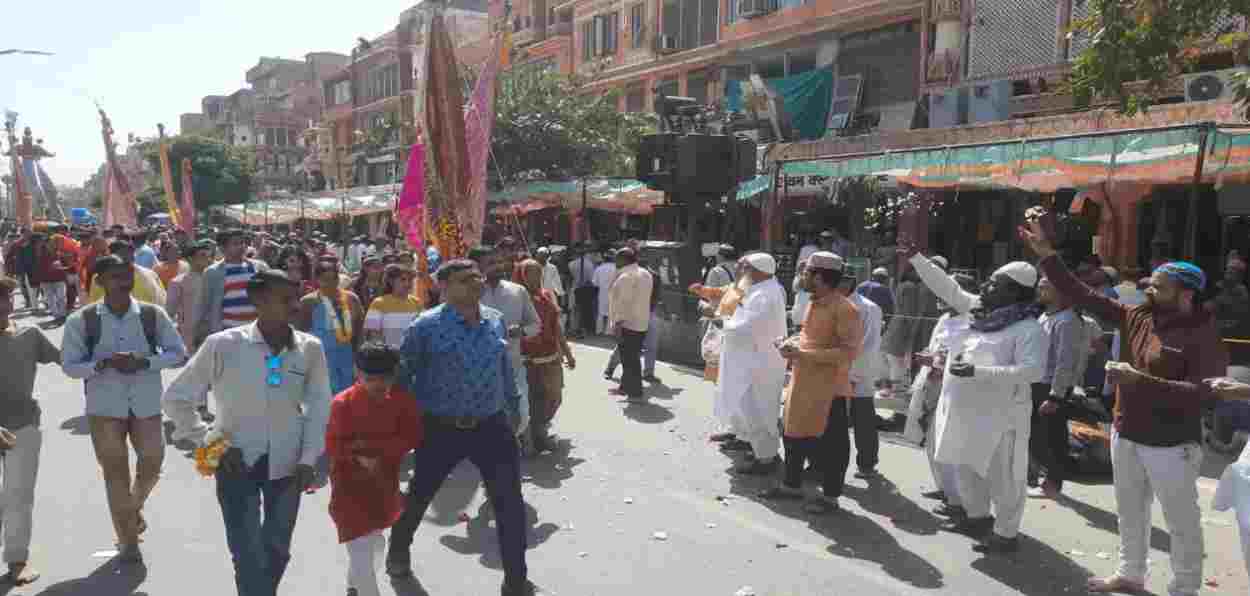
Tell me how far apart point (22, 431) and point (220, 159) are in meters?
53.9

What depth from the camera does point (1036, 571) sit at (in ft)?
16.1

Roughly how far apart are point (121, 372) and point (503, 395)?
194 centimetres

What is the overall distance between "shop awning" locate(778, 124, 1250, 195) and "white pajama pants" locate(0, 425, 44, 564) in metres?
9.74

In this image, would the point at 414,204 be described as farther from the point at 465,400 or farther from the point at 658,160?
the point at 658,160

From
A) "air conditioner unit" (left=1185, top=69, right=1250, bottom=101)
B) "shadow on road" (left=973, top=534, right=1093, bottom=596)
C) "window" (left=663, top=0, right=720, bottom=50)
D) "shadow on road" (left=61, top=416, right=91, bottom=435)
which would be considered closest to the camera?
"shadow on road" (left=973, top=534, right=1093, bottom=596)

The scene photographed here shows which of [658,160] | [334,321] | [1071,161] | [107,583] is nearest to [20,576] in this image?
[107,583]

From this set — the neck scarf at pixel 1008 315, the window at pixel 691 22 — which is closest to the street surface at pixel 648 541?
the neck scarf at pixel 1008 315

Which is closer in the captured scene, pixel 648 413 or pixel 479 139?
pixel 479 139

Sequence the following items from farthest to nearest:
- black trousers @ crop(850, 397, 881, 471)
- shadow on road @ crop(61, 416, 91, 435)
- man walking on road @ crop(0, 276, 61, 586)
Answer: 1. shadow on road @ crop(61, 416, 91, 435)
2. black trousers @ crop(850, 397, 881, 471)
3. man walking on road @ crop(0, 276, 61, 586)

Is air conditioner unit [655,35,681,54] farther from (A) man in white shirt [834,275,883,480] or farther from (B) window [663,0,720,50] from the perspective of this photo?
(A) man in white shirt [834,275,883,480]

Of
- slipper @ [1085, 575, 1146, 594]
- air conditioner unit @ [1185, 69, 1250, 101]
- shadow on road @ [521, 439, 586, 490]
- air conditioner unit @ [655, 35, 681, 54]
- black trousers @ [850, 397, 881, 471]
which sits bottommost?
shadow on road @ [521, 439, 586, 490]

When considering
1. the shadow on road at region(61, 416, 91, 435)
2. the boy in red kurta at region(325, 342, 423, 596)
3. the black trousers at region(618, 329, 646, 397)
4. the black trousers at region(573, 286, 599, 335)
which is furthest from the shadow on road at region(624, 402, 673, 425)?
the black trousers at region(573, 286, 599, 335)

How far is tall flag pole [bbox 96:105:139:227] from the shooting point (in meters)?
17.5

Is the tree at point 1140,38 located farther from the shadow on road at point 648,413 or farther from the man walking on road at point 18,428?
the man walking on road at point 18,428
